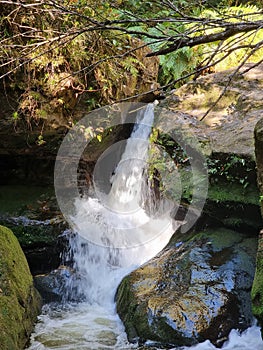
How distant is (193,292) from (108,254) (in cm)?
221

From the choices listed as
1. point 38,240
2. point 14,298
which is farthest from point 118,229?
point 14,298

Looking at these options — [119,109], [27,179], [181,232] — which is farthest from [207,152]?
[27,179]

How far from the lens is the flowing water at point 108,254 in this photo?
12.9ft

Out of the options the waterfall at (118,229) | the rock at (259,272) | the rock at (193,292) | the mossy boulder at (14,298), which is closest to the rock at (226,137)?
the rock at (193,292)

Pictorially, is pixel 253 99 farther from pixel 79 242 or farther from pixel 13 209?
pixel 13 209

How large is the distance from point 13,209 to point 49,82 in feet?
7.26

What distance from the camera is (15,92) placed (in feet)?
14.9

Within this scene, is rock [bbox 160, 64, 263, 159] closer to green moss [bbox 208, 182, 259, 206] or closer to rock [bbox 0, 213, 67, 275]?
green moss [bbox 208, 182, 259, 206]

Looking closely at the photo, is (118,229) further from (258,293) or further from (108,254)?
(258,293)

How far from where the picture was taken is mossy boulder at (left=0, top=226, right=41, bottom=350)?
3275mm

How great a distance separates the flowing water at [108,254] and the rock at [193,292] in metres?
0.16

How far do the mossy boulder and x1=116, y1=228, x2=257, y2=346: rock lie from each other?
3.47 ft

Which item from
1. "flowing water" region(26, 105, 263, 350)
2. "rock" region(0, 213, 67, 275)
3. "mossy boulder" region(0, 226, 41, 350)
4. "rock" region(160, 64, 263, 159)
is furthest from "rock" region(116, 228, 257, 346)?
"rock" region(0, 213, 67, 275)

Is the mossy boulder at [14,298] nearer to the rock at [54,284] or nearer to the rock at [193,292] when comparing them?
the rock at [54,284]
